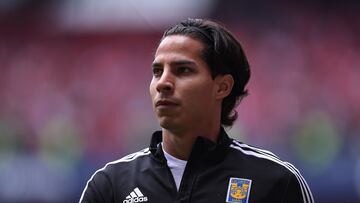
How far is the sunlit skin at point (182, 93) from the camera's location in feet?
8.73

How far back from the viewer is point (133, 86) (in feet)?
31.4

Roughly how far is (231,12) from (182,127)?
6.53 meters

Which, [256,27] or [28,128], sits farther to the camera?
[28,128]

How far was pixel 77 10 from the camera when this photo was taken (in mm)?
9828

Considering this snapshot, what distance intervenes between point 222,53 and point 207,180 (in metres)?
0.47

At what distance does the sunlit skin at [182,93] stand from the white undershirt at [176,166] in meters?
0.02

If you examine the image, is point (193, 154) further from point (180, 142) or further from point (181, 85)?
point (181, 85)

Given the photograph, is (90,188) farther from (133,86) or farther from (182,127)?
(133,86)

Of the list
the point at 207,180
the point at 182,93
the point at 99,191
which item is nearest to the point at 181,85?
the point at 182,93

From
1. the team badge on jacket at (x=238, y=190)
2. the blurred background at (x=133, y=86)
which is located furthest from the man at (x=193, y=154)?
the blurred background at (x=133, y=86)

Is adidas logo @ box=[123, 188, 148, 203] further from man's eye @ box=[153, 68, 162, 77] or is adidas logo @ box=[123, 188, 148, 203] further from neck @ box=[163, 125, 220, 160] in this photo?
man's eye @ box=[153, 68, 162, 77]

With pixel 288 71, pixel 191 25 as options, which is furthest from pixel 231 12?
pixel 191 25

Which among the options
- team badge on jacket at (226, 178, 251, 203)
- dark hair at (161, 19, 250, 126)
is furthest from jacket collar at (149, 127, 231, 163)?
dark hair at (161, 19, 250, 126)

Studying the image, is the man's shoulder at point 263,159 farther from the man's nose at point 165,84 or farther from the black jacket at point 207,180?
the man's nose at point 165,84
